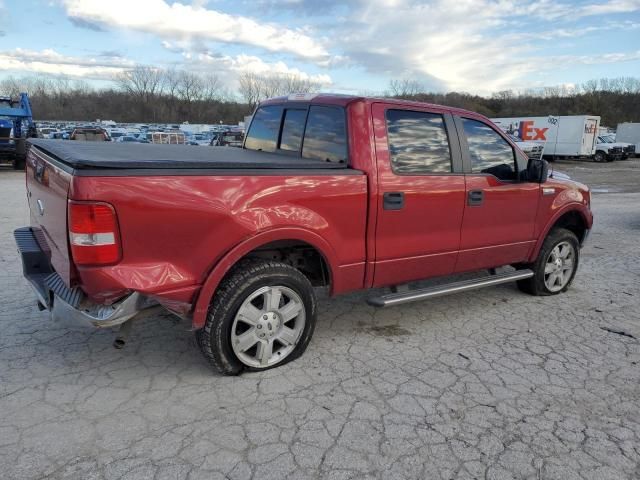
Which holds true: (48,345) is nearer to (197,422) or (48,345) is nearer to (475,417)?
(197,422)

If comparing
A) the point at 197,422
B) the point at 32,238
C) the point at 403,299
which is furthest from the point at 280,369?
the point at 32,238

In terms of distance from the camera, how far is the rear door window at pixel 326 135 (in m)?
3.79

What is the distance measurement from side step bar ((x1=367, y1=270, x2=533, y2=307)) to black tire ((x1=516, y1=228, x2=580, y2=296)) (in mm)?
208

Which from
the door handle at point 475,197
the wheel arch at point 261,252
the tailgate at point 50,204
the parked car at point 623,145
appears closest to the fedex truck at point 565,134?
the parked car at point 623,145

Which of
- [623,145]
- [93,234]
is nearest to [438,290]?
[93,234]

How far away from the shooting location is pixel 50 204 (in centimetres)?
319

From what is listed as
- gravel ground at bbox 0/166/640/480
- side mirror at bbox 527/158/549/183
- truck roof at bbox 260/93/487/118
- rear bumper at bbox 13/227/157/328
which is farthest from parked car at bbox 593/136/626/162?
rear bumper at bbox 13/227/157/328

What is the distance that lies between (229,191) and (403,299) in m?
1.70

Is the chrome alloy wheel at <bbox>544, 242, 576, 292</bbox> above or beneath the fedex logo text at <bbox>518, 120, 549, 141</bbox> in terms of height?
beneath

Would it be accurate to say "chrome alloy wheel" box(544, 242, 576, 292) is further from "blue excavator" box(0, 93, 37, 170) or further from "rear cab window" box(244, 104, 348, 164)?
"blue excavator" box(0, 93, 37, 170)

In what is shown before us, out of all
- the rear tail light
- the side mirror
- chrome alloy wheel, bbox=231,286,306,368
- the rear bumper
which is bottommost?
chrome alloy wheel, bbox=231,286,306,368

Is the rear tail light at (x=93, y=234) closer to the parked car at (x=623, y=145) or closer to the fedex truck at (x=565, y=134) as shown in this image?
the fedex truck at (x=565, y=134)

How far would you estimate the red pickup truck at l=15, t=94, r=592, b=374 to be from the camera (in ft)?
9.27

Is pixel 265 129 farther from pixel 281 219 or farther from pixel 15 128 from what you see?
pixel 15 128
